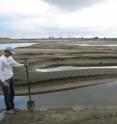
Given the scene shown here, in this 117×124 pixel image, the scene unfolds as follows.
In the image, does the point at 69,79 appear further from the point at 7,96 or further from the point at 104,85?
the point at 7,96

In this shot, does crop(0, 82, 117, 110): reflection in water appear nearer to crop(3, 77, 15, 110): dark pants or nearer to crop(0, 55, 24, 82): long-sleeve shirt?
crop(3, 77, 15, 110): dark pants

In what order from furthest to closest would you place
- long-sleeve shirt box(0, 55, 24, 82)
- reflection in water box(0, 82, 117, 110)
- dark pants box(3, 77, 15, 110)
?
reflection in water box(0, 82, 117, 110)
dark pants box(3, 77, 15, 110)
long-sleeve shirt box(0, 55, 24, 82)

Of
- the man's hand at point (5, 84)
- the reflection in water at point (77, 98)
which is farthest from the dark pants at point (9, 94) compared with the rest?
the reflection in water at point (77, 98)

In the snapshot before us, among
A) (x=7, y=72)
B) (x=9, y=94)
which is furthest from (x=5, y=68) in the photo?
(x=9, y=94)

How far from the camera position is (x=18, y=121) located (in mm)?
12820

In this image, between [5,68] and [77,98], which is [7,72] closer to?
[5,68]

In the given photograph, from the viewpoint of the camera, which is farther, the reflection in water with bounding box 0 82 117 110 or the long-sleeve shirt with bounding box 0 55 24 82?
the reflection in water with bounding box 0 82 117 110

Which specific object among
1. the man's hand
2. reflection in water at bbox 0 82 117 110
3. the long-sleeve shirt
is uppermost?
the long-sleeve shirt

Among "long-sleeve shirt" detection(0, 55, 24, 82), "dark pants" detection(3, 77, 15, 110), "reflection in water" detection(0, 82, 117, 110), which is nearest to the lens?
"long-sleeve shirt" detection(0, 55, 24, 82)

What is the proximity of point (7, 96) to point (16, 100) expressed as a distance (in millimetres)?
4349

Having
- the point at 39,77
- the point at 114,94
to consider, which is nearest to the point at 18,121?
the point at 114,94

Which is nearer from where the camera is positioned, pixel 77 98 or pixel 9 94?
pixel 9 94

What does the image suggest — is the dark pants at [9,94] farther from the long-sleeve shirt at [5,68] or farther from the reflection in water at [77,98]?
the reflection in water at [77,98]

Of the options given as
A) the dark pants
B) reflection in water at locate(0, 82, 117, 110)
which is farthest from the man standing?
reflection in water at locate(0, 82, 117, 110)
